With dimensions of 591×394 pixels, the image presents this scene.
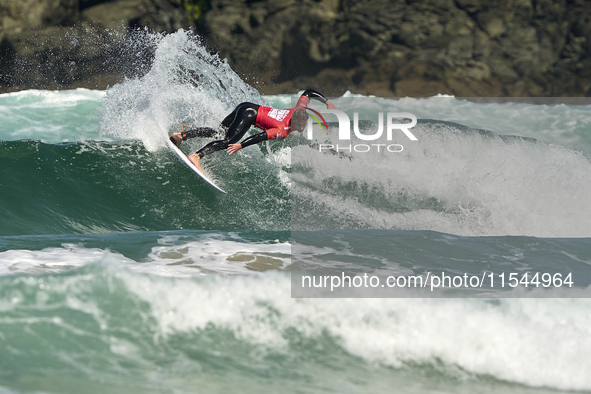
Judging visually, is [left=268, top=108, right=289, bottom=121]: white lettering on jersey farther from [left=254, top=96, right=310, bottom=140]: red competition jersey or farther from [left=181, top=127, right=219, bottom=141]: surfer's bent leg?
[left=181, top=127, right=219, bottom=141]: surfer's bent leg

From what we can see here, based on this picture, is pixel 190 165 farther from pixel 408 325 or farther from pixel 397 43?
pixel 397 43

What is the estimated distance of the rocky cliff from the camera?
19.3m

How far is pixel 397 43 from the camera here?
1969 cm

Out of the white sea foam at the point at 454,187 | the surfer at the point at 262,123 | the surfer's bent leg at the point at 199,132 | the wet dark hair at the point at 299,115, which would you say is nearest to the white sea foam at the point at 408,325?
the white sea foam at the point at 454,187

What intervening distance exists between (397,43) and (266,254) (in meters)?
16.5

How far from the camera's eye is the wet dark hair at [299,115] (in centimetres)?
646

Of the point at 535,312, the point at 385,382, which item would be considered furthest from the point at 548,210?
the point at 385,382

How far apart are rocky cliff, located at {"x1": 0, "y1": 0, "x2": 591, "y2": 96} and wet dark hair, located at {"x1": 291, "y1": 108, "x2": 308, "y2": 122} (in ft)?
43.2

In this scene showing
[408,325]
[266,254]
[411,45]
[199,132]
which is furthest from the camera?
[411,45]

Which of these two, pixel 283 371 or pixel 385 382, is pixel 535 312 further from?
pixel 283 371

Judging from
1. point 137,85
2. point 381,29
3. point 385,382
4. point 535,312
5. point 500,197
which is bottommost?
point 385,382

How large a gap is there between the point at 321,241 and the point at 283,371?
2.48 m

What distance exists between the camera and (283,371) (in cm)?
320

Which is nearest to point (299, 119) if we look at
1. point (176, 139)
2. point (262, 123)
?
point (262, 123)
